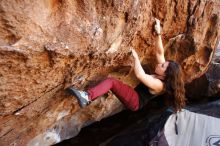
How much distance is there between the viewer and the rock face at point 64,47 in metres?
2.15

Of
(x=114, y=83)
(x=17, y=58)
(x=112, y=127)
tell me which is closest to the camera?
(x=17, y=58)

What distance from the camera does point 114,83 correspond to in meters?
3.10

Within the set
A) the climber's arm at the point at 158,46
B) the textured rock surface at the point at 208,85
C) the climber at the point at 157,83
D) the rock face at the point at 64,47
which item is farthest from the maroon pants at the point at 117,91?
the textured rock surface at the point at 208,85

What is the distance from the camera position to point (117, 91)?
319 centimetres

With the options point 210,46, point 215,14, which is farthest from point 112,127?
point 215,14

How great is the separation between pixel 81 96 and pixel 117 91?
0.55 metres

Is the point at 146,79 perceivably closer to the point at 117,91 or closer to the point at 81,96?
the point at 117,91

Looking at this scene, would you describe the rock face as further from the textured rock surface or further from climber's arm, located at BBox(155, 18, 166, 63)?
the textured rock surface

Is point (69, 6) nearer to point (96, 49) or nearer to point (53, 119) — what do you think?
point (96, 49)

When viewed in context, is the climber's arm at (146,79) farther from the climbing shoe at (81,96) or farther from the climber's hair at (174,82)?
the climbing shoe at (81,96)

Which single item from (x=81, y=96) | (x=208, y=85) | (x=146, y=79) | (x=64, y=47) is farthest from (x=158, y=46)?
(x=208, y=85)

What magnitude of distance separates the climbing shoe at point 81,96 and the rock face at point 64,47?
6 centimetres

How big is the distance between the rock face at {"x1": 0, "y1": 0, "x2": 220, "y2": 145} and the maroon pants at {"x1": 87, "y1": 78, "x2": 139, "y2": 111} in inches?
5.1

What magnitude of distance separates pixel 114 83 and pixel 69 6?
1.01 metres
